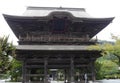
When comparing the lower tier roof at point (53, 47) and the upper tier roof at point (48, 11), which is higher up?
the upper tier roof at point (48, 11)

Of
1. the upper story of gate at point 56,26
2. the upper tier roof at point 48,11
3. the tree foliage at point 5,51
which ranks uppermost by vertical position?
the upper tier roof at point 48,11

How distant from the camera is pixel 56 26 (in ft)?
101

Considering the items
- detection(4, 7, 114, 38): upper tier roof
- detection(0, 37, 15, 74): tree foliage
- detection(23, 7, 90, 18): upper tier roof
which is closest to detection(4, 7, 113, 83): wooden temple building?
detection(4, 7, 114, 38): upper tier roof

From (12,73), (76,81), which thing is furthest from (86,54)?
(12,73)

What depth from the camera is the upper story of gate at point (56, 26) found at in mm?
29547

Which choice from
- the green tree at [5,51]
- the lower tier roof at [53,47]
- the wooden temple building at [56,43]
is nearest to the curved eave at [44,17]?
the wooden temple building at [56,43]

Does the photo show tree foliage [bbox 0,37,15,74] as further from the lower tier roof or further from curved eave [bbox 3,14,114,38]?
curved eave [bbox 3,14,114,38]

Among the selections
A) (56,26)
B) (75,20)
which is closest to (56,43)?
(56,26)

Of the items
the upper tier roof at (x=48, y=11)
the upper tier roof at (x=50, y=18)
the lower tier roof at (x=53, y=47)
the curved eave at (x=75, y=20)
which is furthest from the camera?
the upper tier roof at (x=48, y=11)

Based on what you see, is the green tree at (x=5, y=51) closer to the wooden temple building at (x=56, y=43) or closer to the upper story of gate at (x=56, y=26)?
the wooden temple building at (x=56, y=43)

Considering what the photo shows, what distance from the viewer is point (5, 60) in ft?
93.0

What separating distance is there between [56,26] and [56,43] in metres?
2.05

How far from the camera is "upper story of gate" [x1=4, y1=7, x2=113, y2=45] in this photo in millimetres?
29547

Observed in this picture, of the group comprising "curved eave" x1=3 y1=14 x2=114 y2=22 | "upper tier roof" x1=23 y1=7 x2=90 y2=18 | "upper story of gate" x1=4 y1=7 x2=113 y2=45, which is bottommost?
"upper story of gate" x1=4 y1=7 x2=113 y2=45
